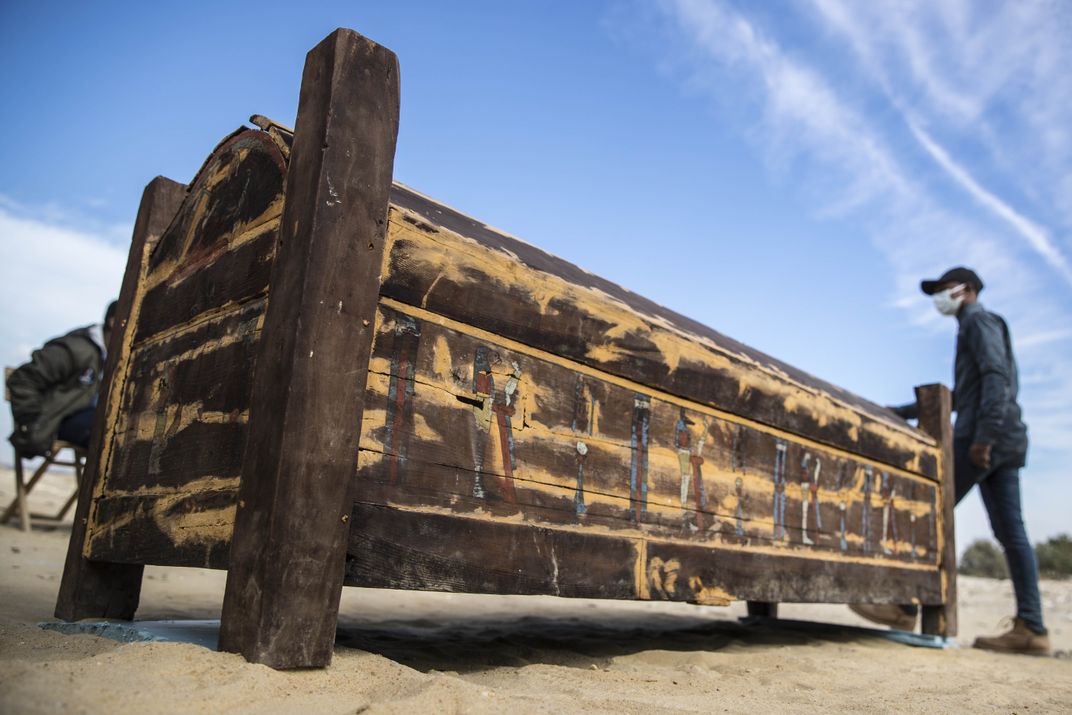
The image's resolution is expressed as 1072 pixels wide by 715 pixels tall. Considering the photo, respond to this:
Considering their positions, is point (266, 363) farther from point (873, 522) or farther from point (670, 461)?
point (873, 522)

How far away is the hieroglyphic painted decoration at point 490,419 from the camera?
2277mm

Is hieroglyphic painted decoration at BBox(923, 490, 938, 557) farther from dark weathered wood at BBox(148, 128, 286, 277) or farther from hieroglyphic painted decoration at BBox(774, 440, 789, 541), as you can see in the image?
dark weathered wood at BBox(148, 128, 286, 277)

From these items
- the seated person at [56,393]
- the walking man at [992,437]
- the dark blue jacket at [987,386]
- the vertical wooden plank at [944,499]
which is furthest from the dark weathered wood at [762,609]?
the seated person at [56,393]

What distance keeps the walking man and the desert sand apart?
0.37 meters

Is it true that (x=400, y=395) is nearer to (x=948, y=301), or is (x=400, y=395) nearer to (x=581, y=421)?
(x=581, y=421)

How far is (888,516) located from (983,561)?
1390 cm

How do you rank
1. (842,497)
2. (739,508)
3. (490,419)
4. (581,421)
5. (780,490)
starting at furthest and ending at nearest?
(842,497) → (780,490) → (739,508) → (581,421) → (490,419)

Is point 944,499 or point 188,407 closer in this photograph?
point 188,407

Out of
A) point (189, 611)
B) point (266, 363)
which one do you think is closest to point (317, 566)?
point (266, 363)

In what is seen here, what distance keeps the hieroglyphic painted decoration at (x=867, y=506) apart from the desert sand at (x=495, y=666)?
540mm

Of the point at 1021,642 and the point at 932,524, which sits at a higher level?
the point at 932,524

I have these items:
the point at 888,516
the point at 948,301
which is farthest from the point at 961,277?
the point at 888,516

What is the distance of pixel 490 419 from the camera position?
2.33m

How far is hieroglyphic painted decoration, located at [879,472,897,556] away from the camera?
423cm
